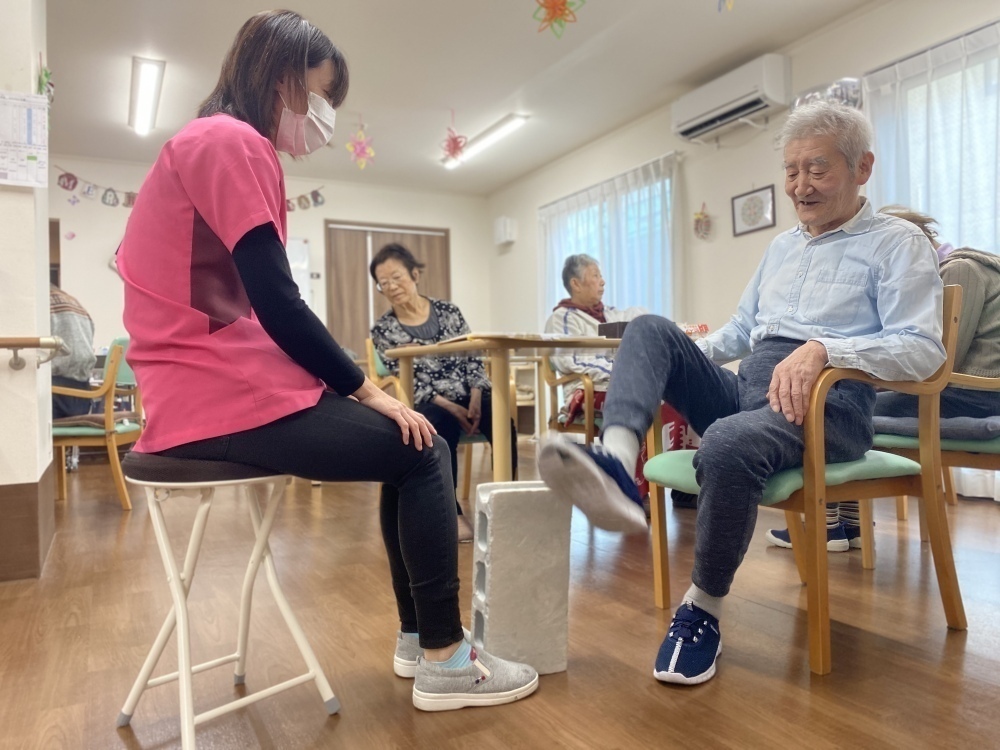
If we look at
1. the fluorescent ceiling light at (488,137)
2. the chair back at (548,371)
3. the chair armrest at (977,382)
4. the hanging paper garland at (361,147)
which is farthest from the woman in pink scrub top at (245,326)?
the hanging paper garland at (361,147)

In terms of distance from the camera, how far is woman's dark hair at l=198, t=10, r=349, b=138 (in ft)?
3.76

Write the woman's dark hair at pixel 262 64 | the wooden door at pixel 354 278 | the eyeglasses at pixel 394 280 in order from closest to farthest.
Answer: the woman's dark hair at pixel 262 64 < the eyeglasses at pixel 394 280 < the wooden door at pixel 354 278

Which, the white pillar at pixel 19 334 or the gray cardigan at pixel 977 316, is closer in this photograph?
the gray cardigan at pixel 977 316

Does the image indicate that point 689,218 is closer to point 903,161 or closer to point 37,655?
point 903,161

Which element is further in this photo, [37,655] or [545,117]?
[545,117]

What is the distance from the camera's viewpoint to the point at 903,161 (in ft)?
12.3

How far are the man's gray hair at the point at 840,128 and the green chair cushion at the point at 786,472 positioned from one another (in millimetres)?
622

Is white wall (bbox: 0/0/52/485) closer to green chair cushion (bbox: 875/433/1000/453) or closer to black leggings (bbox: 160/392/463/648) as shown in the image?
black leggings (bbox: 160/392/463/648)

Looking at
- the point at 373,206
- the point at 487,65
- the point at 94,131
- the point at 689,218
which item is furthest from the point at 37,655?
the point at 373,206

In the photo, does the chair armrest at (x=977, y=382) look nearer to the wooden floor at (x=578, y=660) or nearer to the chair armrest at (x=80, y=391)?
the wooden floor at (x=578, y=660)

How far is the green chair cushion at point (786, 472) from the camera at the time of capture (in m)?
1.35

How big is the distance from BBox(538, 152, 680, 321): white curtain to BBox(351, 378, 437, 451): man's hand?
431 cm

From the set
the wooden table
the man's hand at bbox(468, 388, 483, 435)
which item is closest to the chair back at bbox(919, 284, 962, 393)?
the wooden table

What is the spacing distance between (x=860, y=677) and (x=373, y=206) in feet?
21.8
